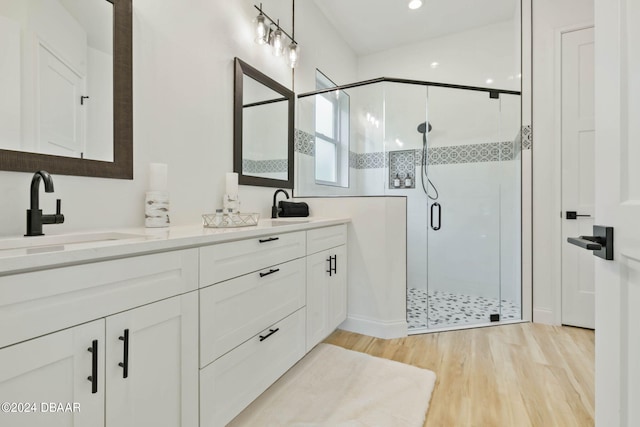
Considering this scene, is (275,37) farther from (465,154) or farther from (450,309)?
(450,309)

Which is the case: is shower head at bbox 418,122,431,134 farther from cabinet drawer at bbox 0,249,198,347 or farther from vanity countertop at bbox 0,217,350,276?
cabinet drawer at bbox 0,249,198,347

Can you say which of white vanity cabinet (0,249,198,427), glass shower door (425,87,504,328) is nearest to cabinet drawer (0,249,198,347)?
white vanity cabinet (0,249,198,427)

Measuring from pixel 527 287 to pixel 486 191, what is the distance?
1018 mm

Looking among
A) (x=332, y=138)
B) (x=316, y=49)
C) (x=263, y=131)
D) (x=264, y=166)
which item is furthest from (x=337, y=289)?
(x=316, y=49)

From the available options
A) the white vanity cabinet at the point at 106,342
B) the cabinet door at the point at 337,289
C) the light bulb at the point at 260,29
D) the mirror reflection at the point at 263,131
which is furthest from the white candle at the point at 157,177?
the light bulb at the point at 260,29

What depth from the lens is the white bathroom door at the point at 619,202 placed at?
627 mm

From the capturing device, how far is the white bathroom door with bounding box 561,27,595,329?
240cm

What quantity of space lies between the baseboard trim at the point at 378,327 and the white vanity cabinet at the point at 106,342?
1.50 m

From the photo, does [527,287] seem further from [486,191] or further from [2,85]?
[2,85]

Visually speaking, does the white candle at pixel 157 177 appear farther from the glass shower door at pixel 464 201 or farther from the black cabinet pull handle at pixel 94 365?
the glass shower door at pixel 464 201

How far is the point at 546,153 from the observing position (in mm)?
2537

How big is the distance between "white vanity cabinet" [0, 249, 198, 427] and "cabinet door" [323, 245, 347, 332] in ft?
3.78

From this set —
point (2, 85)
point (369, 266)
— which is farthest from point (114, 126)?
point (369, 266)

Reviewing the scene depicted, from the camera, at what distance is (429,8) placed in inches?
123
